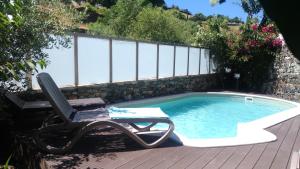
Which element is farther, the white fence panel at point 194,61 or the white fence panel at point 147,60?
the white fence panel at point 194,61

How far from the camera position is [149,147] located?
501 cm

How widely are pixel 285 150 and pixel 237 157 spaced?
3.31ft

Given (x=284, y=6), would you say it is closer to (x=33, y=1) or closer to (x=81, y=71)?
(x=33, y=1)

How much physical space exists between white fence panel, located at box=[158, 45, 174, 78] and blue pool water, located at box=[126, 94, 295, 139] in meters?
1.09

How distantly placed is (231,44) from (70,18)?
954 centimetres

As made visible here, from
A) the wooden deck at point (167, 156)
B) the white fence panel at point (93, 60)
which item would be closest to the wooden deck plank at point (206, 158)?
the wooden deck at point (167, 156)

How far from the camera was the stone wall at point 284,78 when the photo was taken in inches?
518

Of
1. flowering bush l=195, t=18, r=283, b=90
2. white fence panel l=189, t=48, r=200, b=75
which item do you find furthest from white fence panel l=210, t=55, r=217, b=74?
white fence panel l=189, t=48, r=200, b=75

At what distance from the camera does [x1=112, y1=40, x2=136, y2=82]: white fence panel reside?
9344 millimetres

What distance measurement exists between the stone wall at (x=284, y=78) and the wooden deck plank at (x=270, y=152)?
7345mm

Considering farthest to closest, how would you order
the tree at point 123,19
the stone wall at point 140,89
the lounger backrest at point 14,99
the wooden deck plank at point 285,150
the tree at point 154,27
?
the tree at point 123,19
the tree at point 154,27
the stone wall at point 140,89
the lounger backrest at point 14,99
the wooden deck plank at point 285,150

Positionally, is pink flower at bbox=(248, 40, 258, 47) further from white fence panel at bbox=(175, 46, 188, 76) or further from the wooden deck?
the wooden deck

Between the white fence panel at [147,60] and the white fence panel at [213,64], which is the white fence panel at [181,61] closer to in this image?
the white fence panel at [147,60]

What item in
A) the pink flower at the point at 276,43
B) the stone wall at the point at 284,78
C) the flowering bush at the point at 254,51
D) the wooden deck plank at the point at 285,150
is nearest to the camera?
the wooden deck plank at the point at 285,150
